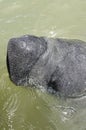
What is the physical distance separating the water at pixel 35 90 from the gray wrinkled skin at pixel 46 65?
0.14m

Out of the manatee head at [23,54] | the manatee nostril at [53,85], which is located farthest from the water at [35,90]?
the manatee head at [23,54]

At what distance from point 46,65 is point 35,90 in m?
0.52

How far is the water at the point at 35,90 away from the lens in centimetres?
333

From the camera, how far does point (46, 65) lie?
117 inches

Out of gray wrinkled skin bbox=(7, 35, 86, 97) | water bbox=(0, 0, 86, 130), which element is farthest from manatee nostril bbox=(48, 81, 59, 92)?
water bbox=(0, 0, 86, 130)

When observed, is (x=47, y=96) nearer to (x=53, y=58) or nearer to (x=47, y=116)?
(x=53, y=58)

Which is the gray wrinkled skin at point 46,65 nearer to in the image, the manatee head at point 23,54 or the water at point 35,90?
the manatee head at point 23,54

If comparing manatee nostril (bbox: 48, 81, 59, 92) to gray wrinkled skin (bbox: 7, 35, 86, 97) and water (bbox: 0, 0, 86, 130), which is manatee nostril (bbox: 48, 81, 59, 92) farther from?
water (bbox: 0, 0, 86, 130)

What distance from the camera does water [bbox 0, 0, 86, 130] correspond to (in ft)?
10.9

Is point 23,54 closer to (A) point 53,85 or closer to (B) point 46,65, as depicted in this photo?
(B) point 46,65

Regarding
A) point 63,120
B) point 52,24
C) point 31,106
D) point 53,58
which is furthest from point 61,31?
point 53,58

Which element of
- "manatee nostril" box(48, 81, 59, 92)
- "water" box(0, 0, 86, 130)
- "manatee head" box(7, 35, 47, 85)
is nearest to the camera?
"manatee head" box(7, 35, 47, 85)

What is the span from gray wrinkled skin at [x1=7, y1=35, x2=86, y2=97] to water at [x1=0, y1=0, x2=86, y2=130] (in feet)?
0.46

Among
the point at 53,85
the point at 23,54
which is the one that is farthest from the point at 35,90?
the point at 23,54
